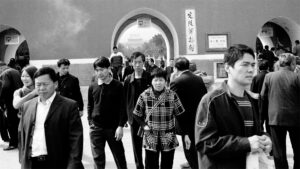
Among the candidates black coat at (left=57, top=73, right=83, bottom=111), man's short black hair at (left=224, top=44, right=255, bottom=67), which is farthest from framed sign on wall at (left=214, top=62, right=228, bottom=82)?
man's short black hair at (left=224, top=44, right=255, bottom=67)

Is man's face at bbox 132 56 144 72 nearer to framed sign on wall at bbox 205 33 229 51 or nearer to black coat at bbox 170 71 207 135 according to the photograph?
black coat at bbox 170 71 207 135

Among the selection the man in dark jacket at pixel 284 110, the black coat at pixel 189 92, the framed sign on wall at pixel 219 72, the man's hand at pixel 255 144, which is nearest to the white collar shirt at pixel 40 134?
the man's hand at pixel 255 144

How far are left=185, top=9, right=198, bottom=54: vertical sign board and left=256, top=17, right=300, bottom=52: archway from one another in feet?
11.8

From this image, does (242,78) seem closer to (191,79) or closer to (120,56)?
(191,79)

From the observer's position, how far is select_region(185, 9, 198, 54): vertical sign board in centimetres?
1255

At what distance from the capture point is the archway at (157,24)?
1271cm

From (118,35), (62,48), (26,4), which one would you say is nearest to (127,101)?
(62,48)

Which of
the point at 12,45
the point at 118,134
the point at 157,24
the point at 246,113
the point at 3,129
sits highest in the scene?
the point at 157,24

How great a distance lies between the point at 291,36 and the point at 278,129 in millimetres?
11454

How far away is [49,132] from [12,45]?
14106 millimetres

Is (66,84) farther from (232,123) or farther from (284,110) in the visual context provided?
(232,123)

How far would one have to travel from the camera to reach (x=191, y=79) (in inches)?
184

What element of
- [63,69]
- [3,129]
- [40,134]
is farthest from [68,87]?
[3,129]

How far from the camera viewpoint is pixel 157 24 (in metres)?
13.9
